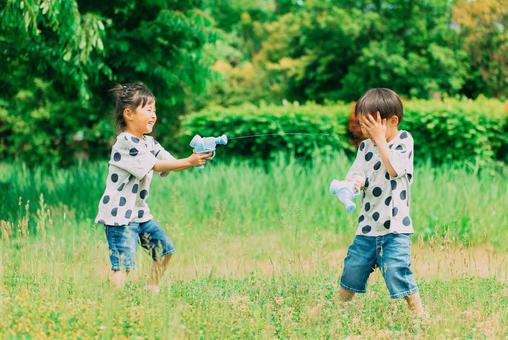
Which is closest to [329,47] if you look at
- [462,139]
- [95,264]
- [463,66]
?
[463,66]

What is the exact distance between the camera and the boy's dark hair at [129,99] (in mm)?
5023

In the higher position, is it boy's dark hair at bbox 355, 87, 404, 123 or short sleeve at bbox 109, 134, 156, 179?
boy's dark hair at bbox 355, 87, 404, 123

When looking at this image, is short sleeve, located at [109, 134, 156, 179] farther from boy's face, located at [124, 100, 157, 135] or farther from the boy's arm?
the boy's arm

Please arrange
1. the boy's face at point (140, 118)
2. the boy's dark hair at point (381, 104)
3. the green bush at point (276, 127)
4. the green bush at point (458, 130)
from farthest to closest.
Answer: the green bush at point (276, 127), the green bush at point (458, 130), the boy's face at point (140, 118), the boy's dark hair at point (381, 104)

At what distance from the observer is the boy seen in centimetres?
443

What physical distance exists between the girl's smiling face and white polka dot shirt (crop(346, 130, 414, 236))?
142 cm

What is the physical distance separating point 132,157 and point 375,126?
1607 millimetres

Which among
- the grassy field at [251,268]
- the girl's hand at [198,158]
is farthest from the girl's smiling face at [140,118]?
the grassy field at [251,268]

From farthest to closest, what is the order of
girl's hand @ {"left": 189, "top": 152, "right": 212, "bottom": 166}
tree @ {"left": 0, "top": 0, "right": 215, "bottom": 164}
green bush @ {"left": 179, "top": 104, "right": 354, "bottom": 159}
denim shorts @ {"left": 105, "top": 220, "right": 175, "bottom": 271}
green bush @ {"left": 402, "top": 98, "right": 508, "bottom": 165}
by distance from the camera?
green bush @ {"left": 179, "top": 104, "right": 354, "bottom": 159} → green bush @ {"left": 402, "top": 98, "right": 508, "bottom": 165} → tree @ {"left": 0, "top": 0, "right": 215, "bottom": 164} → denim shorts @ {"left": 105, "top": 220, "right": 175, "bottom": 271} → girl's hand @ {"left": 189, "top": 152, "right": 212, "bottom": 166}

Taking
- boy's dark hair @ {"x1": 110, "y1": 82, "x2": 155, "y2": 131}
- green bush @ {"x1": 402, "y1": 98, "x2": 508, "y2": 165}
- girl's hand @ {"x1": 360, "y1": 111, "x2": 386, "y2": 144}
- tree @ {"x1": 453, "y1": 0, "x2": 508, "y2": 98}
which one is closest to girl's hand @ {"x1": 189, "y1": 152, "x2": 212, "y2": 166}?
boy's dark hair @ {"x1": 110, "y1": 82, "x2": 155, "y2": 131}

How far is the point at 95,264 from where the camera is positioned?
5430mm

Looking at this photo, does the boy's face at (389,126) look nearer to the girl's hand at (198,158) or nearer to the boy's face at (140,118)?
the girl's hand at (198,158)

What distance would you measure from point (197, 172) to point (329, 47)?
267 inches

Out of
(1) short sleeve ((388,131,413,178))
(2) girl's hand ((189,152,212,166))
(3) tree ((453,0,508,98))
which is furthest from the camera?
(3) tree ((453,0,508,98))
